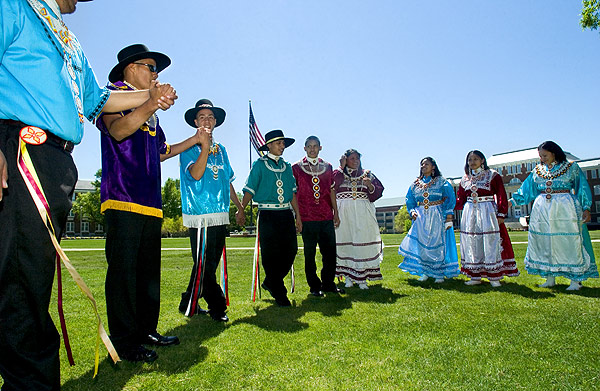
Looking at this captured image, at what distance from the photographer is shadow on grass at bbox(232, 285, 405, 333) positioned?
437 centimetres

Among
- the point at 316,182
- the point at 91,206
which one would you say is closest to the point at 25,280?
the point at 316,182

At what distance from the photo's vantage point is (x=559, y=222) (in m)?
7.13

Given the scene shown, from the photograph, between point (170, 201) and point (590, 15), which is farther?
point (170, 201)

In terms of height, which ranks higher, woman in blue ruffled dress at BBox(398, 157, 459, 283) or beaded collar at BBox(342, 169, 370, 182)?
beaded collar at BBox(342, 169, 370, 182)

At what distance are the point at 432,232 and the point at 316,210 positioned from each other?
278 centimetres

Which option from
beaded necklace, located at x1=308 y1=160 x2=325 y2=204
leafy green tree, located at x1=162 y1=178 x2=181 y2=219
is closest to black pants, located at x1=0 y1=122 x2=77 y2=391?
beaded necklace, located at x1=308 y1=160 x2=325 y2=204

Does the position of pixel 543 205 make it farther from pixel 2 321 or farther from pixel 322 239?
pixel 2 321

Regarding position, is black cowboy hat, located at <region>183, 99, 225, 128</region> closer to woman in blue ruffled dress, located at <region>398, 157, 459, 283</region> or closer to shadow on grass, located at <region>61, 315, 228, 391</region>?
shadow on grass, located at <region>61, 315, 228, 391</region>

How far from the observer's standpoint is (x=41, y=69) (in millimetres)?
1995

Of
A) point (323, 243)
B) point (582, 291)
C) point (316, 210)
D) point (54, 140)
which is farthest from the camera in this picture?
point (323, 243)

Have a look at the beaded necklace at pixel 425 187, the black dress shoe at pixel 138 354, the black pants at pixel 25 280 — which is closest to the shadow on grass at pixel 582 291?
the beaded necklace at pixel 425 187

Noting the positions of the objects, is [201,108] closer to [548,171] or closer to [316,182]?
[316,182]

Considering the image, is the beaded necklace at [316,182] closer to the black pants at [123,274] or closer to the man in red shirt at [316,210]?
the man in red shirt at [316,210]

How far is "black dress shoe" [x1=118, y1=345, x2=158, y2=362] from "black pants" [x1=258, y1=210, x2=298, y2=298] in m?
2.58
